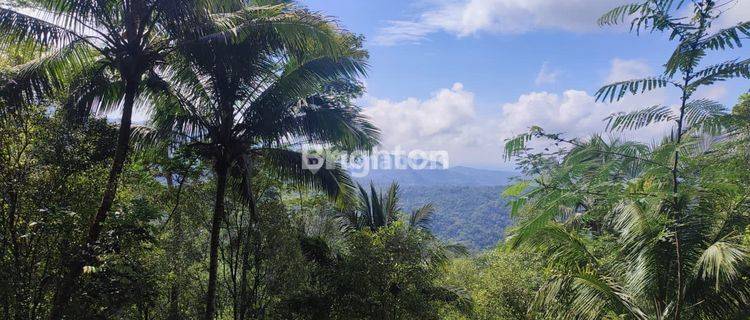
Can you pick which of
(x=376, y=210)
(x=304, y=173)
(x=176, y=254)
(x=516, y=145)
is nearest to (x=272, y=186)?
(x=304, y=173)

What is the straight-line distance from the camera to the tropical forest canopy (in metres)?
3.85

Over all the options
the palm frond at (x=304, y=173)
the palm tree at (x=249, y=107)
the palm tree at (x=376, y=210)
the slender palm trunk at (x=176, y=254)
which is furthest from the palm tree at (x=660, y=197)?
the palm tree at (x=376, y=210)

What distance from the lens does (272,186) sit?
10.3 meters

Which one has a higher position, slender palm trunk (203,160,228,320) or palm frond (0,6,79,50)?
palm frond (0,6,79,50)

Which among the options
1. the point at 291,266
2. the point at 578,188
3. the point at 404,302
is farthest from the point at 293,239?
the point at 578,188

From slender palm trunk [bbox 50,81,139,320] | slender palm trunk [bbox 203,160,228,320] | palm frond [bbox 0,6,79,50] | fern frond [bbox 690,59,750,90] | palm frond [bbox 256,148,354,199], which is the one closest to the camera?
fern frond [bbox 690,59,750,90]

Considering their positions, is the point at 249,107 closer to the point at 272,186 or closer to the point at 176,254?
the point at 272,186

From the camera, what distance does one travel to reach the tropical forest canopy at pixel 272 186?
3.85 meters

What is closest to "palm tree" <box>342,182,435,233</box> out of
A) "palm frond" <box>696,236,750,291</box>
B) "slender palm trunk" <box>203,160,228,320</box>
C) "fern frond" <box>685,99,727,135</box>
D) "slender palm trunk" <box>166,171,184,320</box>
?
"slender palm trunk" <box>166,171,184,320</box>

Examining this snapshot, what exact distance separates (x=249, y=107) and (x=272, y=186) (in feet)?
8.33

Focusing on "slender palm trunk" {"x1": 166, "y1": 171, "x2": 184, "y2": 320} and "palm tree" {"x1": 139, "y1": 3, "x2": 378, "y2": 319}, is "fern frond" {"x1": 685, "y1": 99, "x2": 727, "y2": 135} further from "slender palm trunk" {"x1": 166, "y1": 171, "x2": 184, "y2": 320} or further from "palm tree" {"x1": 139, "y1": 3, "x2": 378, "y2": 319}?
"slender palm trunk" {"x1": 166, "y1": 171, "x2": 184, "y2": 320}

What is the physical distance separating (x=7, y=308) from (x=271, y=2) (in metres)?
5.76

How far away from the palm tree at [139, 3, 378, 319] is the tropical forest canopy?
0.04 m

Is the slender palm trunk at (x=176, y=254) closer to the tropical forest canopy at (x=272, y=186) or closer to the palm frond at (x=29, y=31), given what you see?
the tropical forest canopy at (x=272, y=186)
